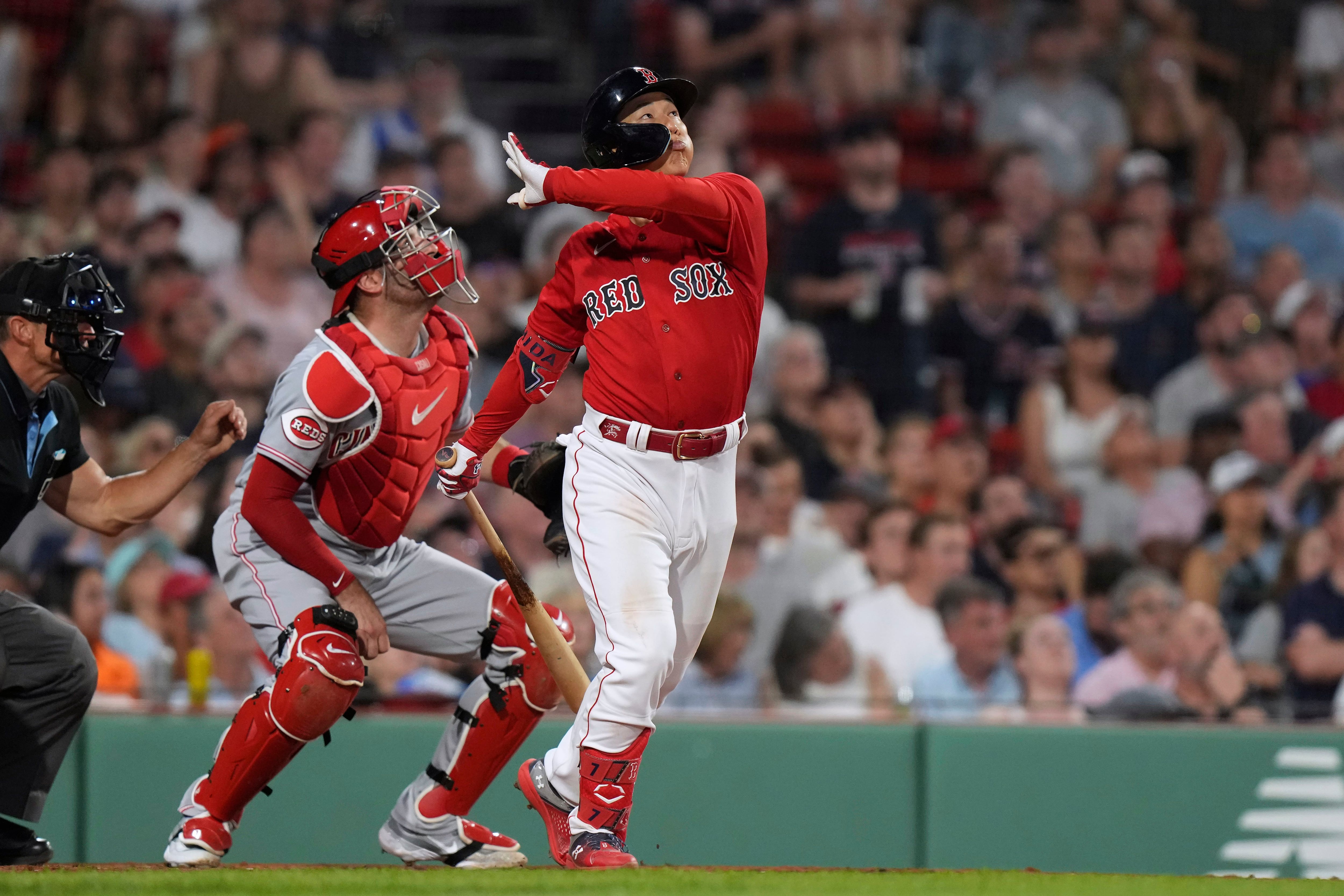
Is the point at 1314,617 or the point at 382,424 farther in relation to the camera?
the point at 1314,617

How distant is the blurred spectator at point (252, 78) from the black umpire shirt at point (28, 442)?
458 centimetres

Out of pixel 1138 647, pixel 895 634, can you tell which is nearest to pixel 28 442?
pixel 895 634

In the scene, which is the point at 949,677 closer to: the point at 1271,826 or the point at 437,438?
the point at 1271,826

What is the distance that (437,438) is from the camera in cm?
443

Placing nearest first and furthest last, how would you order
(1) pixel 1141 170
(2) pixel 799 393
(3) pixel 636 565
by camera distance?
(3) pixel 636 565
(2) pixel 799 393
(1) pixel 1141 170

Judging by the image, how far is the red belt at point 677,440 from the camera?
4008mm

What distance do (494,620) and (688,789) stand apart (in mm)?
1426

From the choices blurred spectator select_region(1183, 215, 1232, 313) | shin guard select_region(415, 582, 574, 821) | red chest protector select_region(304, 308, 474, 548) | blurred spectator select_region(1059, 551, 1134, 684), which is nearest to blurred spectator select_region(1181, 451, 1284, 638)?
blurred spectator select_region(1059, 551, 1134, 684)

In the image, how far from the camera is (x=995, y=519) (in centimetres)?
720

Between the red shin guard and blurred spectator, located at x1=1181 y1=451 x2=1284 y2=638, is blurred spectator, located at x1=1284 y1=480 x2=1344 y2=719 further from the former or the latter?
the red shin guard

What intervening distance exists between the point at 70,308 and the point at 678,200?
1562 mm

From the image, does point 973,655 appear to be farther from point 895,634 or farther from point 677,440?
point 677,440

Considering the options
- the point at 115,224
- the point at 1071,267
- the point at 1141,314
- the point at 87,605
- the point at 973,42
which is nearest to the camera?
the point at 87,605

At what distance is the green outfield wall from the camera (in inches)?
217
